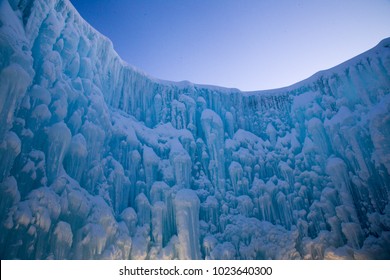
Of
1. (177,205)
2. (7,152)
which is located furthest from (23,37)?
(177,205)

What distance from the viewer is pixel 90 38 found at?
9.39 metres

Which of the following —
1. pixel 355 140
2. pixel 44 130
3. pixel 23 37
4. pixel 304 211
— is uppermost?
pixel 23 37

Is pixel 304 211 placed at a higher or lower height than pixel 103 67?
lower

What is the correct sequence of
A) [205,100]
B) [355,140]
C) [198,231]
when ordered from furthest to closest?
[205,100], [355,140], [198,231]

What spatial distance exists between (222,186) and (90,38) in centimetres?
713

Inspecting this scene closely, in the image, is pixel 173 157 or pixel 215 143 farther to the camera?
pixel 215 143

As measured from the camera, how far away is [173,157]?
406 inches

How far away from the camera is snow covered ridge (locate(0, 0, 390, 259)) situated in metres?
6.33

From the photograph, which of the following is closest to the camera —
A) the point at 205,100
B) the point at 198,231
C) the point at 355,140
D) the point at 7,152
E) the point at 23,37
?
the point at 7,152

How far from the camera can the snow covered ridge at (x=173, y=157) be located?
6332 millimetres

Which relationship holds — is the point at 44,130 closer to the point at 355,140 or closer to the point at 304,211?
the point at 304,211

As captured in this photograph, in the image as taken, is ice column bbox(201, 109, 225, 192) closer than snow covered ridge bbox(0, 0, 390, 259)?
No

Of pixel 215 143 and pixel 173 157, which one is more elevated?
pixel 215 143

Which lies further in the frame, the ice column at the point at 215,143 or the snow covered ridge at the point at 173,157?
the ice column at the point at 215,143
